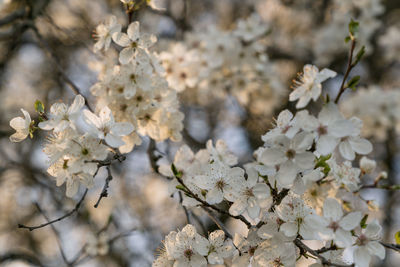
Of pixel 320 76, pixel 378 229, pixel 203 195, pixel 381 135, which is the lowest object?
pixel 381 135

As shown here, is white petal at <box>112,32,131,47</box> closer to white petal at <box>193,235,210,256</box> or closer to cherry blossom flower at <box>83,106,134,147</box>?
cherry blossom flower at <box>83,106,134,147</box>

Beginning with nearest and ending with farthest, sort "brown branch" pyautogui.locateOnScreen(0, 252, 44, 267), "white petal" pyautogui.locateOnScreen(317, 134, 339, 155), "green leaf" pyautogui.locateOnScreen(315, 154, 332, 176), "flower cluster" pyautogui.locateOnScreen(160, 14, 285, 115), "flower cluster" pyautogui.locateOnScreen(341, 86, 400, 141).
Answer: "white petal" pyautogui.locateOnScreen(317, 134, 339, 155), "green leaf" pyautogui.locateOnScreen(315, 154, 332, 176), "brown branch" pyautogui.locateOnScreen(0, 252, 44, 267), "flower cluster" pyautogui.locateOnScreen(160, 14, 285, 115), "flower cluster" pyautogui.locateOnScreen(341, 86, 400, 141)

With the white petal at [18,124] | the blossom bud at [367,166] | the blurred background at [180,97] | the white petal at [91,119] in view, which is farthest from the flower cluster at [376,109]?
the white petal at [18,124]

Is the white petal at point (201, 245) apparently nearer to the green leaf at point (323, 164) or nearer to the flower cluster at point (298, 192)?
Result: the flower cluster at point (298, 192)

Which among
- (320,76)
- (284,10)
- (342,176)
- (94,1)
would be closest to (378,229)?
(342,176)

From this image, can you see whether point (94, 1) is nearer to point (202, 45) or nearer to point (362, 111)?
point (202, 45)

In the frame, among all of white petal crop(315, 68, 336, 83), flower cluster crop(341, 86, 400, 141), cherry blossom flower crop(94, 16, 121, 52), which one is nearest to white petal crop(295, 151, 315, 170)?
white petal crop(315, 68, 336, 83)

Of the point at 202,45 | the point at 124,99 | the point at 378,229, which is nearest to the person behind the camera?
the point at 378,229

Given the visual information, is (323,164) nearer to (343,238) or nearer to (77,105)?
(343,238)

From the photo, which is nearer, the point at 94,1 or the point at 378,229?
the point at 378,229
